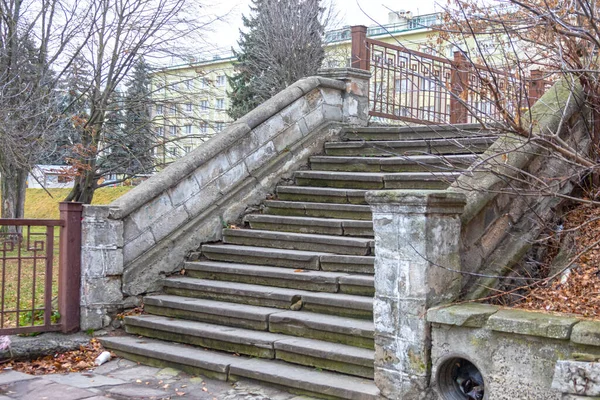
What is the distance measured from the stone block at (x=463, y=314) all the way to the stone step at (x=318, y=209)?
2633 mm

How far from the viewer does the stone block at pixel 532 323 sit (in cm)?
389

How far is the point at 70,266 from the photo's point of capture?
680cm

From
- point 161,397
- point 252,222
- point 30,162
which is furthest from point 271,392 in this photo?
point 30,162

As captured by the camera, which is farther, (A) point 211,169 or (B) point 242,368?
(A) point 211,169

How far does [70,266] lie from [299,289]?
8.06ft

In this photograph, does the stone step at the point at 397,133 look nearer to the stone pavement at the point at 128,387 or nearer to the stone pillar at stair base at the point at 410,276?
the stone pillar at stair base at the point at 410,276

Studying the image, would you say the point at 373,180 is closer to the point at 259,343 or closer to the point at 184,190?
the point at 184,190

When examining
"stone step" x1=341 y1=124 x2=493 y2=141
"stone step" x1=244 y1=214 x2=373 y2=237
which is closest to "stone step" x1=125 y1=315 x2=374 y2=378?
"stone step" x1=244 y1=214 x2=373 y2=237

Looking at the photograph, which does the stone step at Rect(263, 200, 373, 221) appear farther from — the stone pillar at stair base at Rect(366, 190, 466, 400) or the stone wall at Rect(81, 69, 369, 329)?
the stone pillar at stair base at Rect(366, 190, 466, 400)

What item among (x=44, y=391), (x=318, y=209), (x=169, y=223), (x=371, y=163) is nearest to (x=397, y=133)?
(x=371, y=163)

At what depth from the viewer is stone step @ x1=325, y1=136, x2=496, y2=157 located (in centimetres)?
733

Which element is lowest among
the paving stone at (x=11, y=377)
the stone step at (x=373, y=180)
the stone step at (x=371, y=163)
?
the paving stone at (x=11, y=377)

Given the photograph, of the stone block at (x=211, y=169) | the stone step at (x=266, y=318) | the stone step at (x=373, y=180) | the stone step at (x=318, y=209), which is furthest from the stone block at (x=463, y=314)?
the stone block at (x=211, y=169)

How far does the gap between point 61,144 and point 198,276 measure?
10.3 metres
